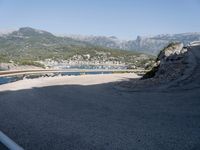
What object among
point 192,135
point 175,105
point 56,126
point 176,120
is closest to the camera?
point 192,135

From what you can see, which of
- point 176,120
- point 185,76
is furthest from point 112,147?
point 185,76

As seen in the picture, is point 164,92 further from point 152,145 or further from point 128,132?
point 152,145

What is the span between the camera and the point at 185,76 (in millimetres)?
23906

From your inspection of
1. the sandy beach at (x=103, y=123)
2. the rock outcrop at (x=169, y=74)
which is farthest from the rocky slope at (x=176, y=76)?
the sandy beach at (x=103, y=123)

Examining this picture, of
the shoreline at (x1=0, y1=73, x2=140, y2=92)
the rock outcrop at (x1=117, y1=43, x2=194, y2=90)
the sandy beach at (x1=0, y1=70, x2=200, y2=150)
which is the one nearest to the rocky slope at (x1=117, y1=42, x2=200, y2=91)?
the rock outcrop at (x1=117, y1=43, x2=194, y2=90)

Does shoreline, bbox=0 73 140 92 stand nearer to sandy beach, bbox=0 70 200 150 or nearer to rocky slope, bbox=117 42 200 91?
rocky slope, bbox=117 42 200 91

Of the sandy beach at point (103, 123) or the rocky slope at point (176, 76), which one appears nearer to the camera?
the sandy beach at point (103, 123)

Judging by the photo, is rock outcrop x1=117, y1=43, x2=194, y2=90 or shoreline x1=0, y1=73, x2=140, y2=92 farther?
shoreline x1=0, y1=73, x2=140, y2=92

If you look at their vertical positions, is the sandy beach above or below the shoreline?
above

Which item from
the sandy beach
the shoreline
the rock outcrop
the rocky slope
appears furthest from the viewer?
the shoreline

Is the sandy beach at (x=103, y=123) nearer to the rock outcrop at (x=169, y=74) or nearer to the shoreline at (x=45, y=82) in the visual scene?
the rock outcrop at (x=169, y=74)

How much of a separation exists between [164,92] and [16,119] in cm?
1052

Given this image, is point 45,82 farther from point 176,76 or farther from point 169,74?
point 176,76

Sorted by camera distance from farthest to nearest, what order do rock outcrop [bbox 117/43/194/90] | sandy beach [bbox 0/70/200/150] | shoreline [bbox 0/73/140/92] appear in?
shoreline [bbox 0/73/140/92], rock outcrop [bbox 117/43/194/90], sandy beach [bbox 0/70/200/150]
